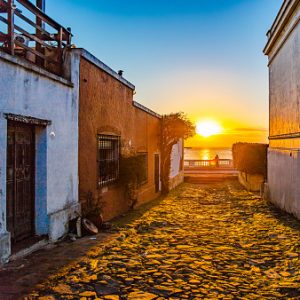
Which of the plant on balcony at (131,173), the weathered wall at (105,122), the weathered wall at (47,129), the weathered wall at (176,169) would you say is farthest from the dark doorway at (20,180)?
the weathered wall at (176,169)

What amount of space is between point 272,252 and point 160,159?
42.4ft

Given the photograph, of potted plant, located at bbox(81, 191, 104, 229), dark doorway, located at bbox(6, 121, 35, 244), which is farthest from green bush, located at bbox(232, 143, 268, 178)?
dark doorway, located at bbox(6, 121, 35, 244)

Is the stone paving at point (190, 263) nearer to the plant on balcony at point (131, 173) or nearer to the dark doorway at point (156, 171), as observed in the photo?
the plant on balcony at point (131, 173)

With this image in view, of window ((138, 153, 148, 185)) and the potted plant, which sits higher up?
window ((138, 153, 148, 185))

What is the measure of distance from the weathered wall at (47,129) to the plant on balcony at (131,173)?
141 inches

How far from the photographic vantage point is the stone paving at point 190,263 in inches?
206

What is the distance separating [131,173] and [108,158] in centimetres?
118

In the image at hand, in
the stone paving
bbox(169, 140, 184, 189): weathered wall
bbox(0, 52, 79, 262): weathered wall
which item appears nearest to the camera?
the stone paving

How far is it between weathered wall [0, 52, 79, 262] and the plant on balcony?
11.7 feet

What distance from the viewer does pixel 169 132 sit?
20.4m

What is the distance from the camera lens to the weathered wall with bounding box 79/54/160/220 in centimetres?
940

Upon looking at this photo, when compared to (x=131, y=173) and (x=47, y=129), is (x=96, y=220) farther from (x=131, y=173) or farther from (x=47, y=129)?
(x=131, y=173)

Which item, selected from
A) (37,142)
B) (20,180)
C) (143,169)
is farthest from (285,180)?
(20,180)

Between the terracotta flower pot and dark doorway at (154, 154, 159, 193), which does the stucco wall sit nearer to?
the terracotta flower pot
